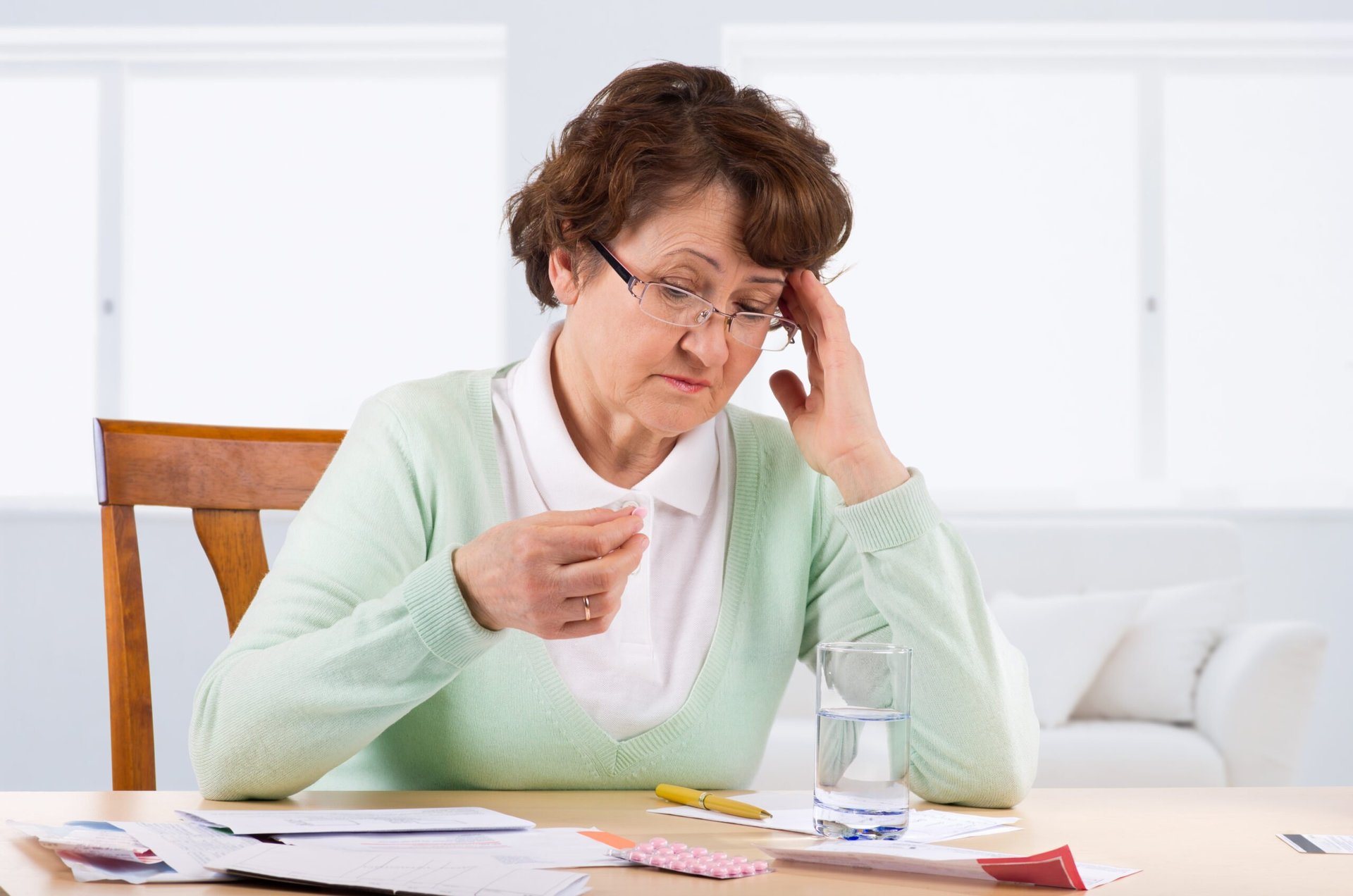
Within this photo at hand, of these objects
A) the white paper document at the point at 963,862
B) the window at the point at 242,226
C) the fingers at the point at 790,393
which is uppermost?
the window at the point at 242,226

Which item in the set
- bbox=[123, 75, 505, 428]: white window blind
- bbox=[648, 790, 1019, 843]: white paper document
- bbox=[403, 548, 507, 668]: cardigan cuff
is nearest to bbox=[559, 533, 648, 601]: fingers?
bbox=[403, 548, 507, 668]: cardigan cuff

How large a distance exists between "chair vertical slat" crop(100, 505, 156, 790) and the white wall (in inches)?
114

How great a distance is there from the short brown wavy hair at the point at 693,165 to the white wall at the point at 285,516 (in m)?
2.91

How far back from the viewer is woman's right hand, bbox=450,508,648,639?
96 centimetres

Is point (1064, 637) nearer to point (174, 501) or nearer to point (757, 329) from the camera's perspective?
point (757, 329)

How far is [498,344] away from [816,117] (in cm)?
135

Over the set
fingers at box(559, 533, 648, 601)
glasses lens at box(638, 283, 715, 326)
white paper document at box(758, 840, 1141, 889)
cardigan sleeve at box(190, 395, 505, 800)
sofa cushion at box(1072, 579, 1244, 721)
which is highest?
glasses lens at box(638, 283, 715, 326)

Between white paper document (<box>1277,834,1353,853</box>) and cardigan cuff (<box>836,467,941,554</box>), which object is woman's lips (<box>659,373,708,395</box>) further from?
white paper document (<box>1277,834,1353,853</box>)

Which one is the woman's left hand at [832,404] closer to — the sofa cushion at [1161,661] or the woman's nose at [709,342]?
the woman's nose at [709,342]

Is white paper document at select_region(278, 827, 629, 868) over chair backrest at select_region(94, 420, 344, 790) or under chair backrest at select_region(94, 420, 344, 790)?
under

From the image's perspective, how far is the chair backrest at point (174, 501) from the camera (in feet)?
4.36

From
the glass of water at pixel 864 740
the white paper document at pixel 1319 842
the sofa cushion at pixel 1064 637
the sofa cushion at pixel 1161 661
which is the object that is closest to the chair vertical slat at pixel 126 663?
the glass of water at pixel 864 740

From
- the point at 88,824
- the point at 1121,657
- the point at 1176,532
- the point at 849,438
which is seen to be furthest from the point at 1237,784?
the point at 88,824

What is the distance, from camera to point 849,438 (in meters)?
1.35
